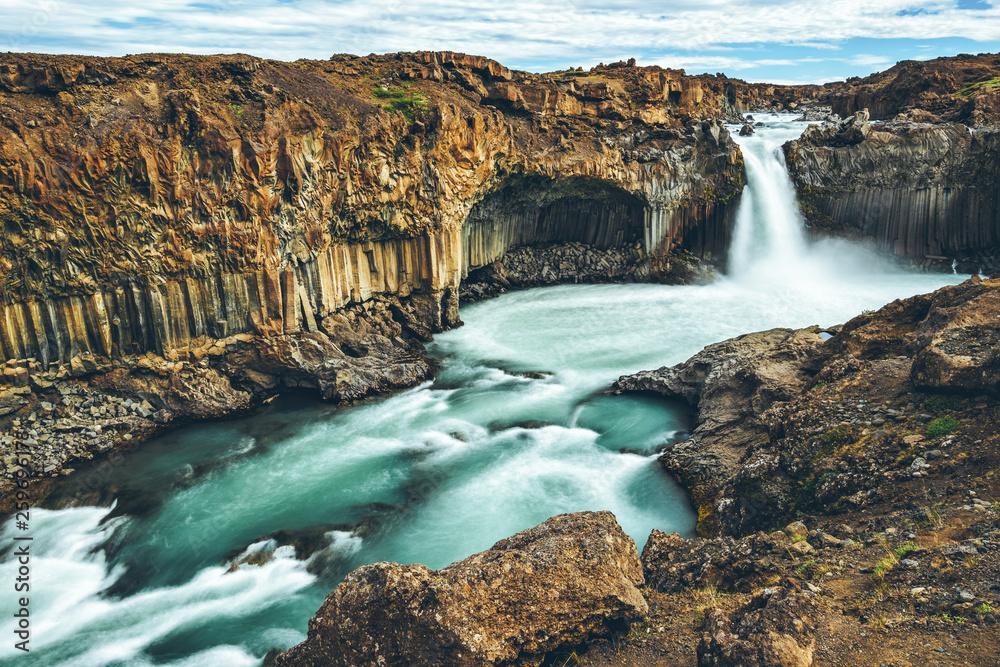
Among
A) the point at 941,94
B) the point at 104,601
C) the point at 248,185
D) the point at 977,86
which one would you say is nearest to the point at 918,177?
the point at 941,94

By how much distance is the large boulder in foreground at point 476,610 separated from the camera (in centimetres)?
735

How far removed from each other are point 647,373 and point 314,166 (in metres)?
14.8

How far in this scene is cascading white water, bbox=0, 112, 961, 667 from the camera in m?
13.1

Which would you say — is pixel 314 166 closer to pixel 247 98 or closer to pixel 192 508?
pixel 247 98

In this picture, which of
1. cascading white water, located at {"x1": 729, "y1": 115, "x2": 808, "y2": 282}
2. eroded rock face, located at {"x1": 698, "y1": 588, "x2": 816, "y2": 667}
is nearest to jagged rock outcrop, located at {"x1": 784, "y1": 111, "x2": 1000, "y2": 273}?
cascading white water, located at {"x1": 729, "y1": 115, "x2": 808, "y2": 282}

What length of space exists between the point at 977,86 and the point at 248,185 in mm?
45103

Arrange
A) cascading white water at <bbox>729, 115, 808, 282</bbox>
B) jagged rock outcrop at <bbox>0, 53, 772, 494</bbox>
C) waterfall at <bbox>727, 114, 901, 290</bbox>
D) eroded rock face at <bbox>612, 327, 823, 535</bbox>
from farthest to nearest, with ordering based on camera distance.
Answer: cascading white water at <bbox>729, 115, 808, 282</bbox>, waterfall at <bbox>727, 114, 901, 290</bbox>, jagged rock outcrop at <bbox>0, 53, 772, 494</bbox>, eroded rock face at <bbox>612, 327, 823, 535</bbox>

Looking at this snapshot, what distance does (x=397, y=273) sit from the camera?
2845 centimetres

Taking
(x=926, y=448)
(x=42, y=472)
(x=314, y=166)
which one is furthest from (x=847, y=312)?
(x=42, y=472)

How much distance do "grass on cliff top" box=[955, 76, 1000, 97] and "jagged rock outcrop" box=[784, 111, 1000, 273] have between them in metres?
4.95

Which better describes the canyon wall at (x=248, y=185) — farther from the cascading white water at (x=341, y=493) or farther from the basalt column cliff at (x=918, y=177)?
the basalt column cliff at (x=918, y=177)

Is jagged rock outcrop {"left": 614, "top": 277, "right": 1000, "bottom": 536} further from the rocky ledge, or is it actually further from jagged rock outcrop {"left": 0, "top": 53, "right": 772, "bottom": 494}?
jagged rock outcrop {"left": 0, "top": 53, "right": 772, "bottom": 494}

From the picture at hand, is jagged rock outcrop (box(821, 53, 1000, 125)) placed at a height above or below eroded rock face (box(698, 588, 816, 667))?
above

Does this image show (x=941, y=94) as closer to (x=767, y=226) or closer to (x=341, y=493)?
(x=767, y=226)
